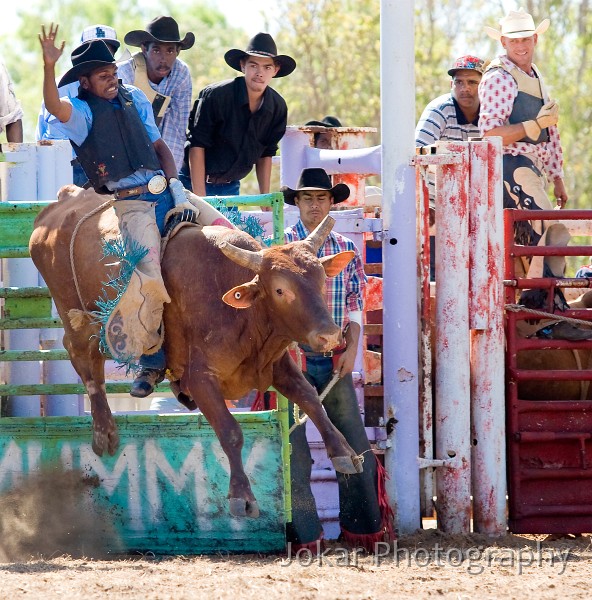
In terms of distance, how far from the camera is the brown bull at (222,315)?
573 centimetres

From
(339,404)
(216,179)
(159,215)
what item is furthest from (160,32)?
(339,404)

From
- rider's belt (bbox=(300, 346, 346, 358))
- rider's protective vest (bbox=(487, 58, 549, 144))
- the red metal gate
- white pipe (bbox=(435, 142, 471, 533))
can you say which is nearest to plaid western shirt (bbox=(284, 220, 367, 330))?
rider's belt (bbox=(300, 346, 346, 358))

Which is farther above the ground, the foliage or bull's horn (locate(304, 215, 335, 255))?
the foliage

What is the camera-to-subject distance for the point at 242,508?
567 centimetres

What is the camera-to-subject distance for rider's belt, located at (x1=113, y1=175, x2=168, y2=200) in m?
6.28

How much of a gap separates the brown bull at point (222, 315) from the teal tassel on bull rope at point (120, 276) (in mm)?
117

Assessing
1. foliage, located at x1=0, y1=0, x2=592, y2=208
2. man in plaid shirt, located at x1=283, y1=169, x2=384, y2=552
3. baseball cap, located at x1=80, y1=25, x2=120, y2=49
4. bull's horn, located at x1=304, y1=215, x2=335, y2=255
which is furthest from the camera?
foliage, located at x1=0, y1=0, x2=592, y2=208

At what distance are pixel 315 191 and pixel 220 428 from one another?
1.79 metres

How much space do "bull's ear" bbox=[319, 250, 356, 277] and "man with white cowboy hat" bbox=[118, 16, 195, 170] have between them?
2.33m

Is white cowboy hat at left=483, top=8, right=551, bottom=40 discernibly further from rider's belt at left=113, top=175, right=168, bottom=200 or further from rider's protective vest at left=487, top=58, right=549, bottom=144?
rider's belt at left=113, top=175, right=168, bottom=200

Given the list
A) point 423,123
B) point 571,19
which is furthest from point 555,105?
point 571,19

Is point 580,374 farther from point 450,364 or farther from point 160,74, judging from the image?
point 160,74

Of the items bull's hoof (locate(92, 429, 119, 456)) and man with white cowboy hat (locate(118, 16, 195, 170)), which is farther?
man with white cowboy hat (locate(118, 16, 195, 170))

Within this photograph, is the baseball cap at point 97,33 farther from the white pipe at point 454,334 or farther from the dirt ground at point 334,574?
the dirt ground at point 334,574
